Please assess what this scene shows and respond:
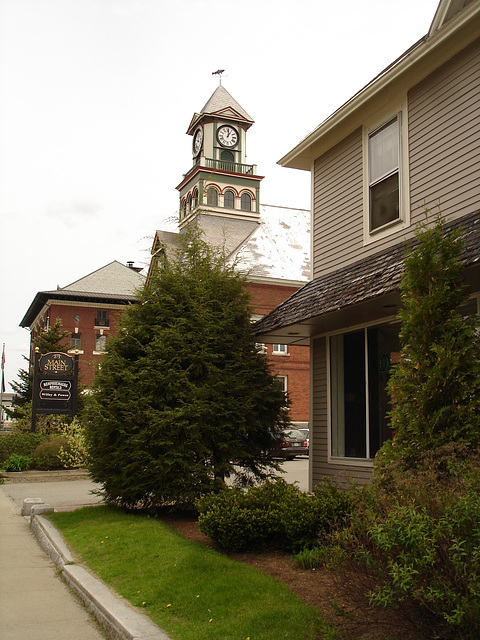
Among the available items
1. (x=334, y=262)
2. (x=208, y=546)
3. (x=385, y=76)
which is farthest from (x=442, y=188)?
(x=208, y=546)

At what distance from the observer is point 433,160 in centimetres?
958

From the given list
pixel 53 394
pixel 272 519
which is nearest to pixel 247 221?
pixel 53 394

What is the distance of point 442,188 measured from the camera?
930cm

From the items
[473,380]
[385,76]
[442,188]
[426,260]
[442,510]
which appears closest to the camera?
[442,510]

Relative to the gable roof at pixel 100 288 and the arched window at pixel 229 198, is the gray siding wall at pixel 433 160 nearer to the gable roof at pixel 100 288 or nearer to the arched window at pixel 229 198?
the gable roof at pixel 100 288

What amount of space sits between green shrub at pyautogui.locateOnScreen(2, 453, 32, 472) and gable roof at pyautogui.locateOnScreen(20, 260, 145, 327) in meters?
34.8

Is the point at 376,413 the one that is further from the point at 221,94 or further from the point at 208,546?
the point at 221,94

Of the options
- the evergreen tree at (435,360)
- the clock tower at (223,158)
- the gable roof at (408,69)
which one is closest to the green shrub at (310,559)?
the evergreen tree at (435,360)

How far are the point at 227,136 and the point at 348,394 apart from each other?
53233 millimetres

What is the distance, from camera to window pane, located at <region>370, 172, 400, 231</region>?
1039 centimetres

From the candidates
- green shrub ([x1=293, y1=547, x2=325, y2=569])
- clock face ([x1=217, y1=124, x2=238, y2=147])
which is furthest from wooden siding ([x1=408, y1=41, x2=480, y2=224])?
clock face ([x1=217, y1=124, x2=238, y2=147])

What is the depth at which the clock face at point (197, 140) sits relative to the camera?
200ft

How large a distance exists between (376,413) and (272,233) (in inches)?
1274

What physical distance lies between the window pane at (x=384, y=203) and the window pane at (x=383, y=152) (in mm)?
159
